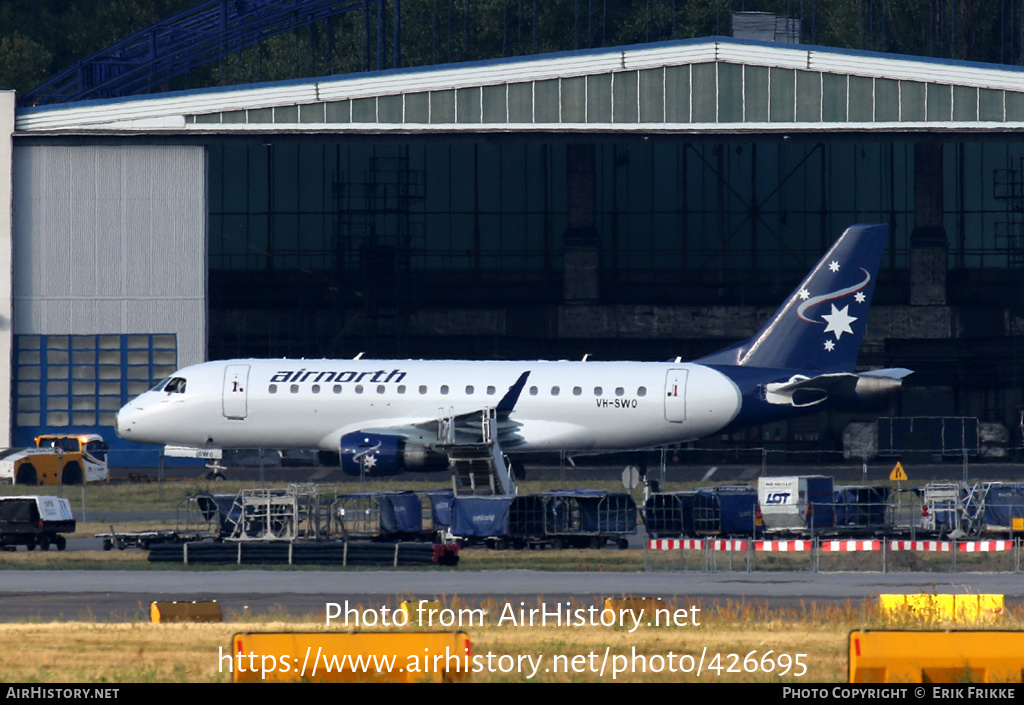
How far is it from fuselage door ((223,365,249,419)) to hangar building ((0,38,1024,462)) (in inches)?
455

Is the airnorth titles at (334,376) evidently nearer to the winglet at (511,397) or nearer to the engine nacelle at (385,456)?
the engine nacelle at (385,456)

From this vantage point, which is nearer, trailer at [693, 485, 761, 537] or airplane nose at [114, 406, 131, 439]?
trailer at [693, 485, 761, 537]

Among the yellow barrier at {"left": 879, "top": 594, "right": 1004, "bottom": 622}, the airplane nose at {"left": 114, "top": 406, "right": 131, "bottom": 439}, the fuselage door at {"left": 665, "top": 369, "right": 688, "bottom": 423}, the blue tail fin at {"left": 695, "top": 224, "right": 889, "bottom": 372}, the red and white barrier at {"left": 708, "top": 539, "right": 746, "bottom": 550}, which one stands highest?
the blue tail fin at {"left": 695, "top": 224, "right": 889, "bottom": 372}

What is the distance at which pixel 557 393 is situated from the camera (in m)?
47.3

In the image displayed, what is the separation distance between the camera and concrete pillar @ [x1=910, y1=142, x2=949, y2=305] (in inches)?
2889

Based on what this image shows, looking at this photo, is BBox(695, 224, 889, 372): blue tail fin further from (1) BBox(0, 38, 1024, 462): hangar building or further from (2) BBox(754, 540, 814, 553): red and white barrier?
(2) BBox(754, 540, 814, 553): red and white barrier

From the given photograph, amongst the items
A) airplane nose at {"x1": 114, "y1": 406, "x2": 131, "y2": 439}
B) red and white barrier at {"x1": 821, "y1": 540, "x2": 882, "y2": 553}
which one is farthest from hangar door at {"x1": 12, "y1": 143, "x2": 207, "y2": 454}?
red and white barrier at {"x1": 821, "y1": 540, "x2": 882, "y2": 553}

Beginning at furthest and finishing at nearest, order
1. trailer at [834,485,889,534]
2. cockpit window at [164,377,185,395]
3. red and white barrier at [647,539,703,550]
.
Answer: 1. cockpit window at [164,377,185,395]
2. trailer at [834,485,889,534]
3. red and white barrier at [647,539,703,550]

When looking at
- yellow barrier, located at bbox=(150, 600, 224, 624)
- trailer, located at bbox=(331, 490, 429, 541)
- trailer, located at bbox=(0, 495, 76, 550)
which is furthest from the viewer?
trailer, located at bbox=(331, 490, 429, 541)

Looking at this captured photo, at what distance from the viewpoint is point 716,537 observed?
1374 inches

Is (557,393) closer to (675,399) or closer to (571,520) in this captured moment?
(675,399)

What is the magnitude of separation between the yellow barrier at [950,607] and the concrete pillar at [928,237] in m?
55.9
